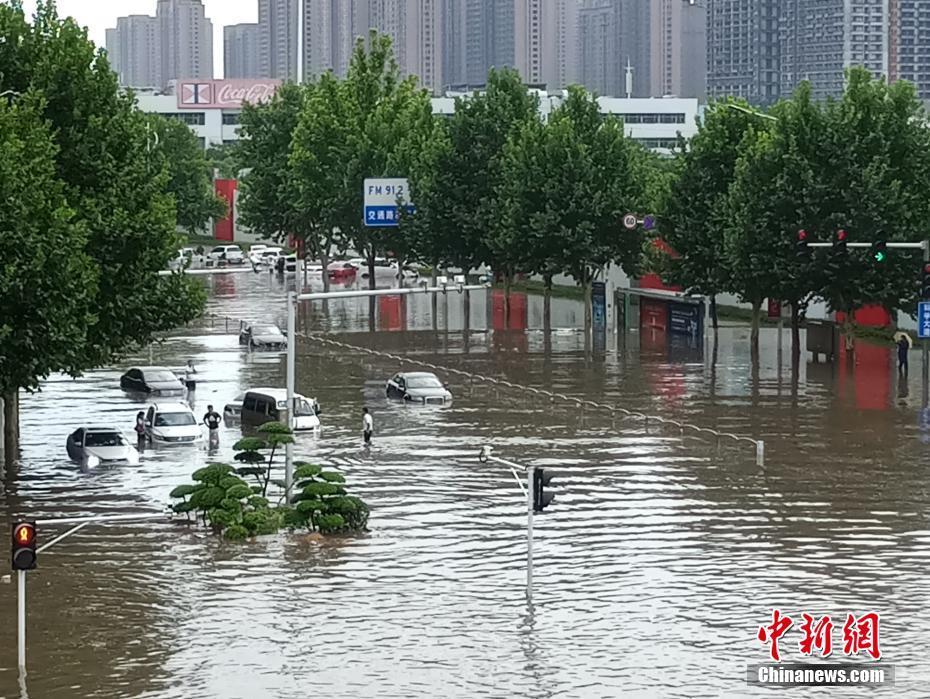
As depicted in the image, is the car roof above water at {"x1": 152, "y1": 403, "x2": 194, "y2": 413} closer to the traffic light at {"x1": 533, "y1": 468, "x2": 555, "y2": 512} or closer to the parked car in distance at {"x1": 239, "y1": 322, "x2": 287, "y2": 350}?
the traffic light at {"x1": 533, "y1": 468, "x2": 555, "y2": 512}

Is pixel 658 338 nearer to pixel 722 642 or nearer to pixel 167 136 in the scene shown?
pixel 722 642

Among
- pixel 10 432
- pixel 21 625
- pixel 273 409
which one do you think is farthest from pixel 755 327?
pixel 21 625

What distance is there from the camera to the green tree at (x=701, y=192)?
85312 millimetres

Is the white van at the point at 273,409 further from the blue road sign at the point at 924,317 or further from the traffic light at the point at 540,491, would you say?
the traffic light at the point at 540,491

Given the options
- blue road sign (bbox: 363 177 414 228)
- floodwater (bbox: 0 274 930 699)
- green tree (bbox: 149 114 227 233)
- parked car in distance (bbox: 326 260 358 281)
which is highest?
green tree (bbox: 149 114 227 233)

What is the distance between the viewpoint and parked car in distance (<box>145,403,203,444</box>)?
2376 inches

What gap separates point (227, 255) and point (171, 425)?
96352 mm

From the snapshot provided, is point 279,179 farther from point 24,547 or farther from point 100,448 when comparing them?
point 24,547

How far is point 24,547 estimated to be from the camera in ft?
103

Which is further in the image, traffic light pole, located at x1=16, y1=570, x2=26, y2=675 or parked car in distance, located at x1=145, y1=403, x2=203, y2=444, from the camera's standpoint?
parked car in distance, located at x1=145, y1=403, x2=203, y2=444

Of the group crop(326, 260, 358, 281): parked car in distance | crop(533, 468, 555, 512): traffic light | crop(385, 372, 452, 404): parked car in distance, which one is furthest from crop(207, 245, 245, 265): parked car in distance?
crop(533, 468, 555, 512): traffic light

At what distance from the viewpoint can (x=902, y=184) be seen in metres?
78.6

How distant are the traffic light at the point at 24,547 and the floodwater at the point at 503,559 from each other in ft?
8.23

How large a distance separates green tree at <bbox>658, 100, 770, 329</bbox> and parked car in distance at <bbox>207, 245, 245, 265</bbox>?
236 feet
